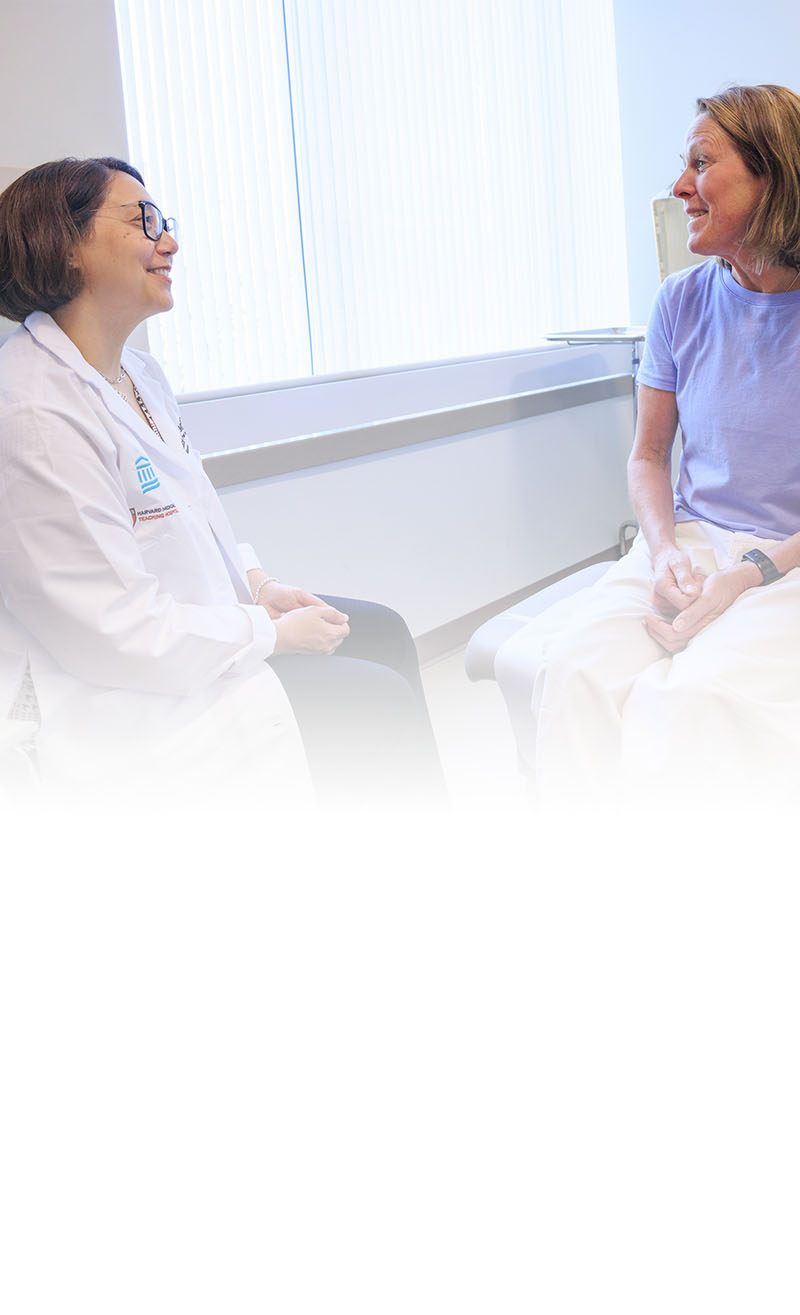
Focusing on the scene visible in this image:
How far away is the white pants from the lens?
1461 millimetres

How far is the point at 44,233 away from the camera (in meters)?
1.50

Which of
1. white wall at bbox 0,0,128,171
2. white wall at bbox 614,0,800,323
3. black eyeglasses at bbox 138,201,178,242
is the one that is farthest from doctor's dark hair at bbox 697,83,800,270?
white wall at bbox 614,0,800,323

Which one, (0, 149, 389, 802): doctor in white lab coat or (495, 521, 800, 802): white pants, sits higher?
(0, 149, 389, 802): doctor in white lab coat

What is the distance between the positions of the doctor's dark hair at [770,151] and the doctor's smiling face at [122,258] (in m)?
0.87

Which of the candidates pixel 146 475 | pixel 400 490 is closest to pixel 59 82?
pixel 146 475

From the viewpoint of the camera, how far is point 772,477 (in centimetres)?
174

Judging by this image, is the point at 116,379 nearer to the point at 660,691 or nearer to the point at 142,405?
the point at 142,405

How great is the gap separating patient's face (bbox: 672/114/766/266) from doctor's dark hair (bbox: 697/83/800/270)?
0.04 feet

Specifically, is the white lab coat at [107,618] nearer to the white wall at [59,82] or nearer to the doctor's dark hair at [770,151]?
the white wall at [59,82]

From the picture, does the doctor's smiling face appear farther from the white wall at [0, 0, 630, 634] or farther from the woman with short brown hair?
the white wall at [0, 0, 630, 634]

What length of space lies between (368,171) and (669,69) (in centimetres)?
192

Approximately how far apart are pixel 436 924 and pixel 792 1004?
0.77 feet

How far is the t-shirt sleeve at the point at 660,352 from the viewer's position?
188 centimetres

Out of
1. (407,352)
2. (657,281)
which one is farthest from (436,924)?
(657,281)
